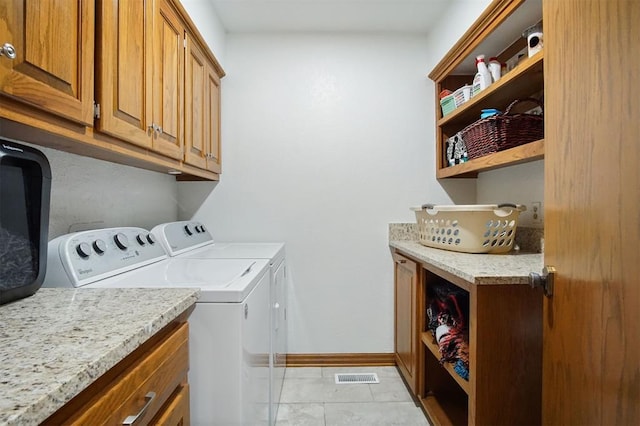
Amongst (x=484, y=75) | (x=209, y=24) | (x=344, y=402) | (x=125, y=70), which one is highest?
(x=209, y=24)

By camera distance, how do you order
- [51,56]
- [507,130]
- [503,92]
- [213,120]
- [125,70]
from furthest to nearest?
[213,120] → [503,92] → [507,130] → [125,70] → [51,56]

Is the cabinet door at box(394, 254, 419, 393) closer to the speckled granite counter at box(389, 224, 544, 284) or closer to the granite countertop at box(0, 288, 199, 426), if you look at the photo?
the speckled granite counter at box(389, 224, 544, 284)

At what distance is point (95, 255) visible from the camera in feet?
4.03

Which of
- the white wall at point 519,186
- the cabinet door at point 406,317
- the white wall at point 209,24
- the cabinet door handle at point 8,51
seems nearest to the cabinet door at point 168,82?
the white wall at point 209,24

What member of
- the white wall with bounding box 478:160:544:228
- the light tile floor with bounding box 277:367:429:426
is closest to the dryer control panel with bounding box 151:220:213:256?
the light tile floor with bounding box 277:367:429:426

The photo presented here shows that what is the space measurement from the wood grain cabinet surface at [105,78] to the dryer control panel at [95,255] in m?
0.33

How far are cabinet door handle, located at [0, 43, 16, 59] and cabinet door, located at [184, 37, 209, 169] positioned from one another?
104 centimetres

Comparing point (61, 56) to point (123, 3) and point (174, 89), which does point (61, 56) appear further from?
point (174, 89)

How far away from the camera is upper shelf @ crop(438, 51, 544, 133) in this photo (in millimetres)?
1462

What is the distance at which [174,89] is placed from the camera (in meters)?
1.61

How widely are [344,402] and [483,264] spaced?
1179mm

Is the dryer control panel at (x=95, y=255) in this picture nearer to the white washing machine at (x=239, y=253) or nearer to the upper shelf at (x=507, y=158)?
the white washing machine at (x=239, y=253)

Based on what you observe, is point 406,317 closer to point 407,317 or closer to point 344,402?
point 407,317

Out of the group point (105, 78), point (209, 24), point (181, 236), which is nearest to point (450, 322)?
point (181, 236)
